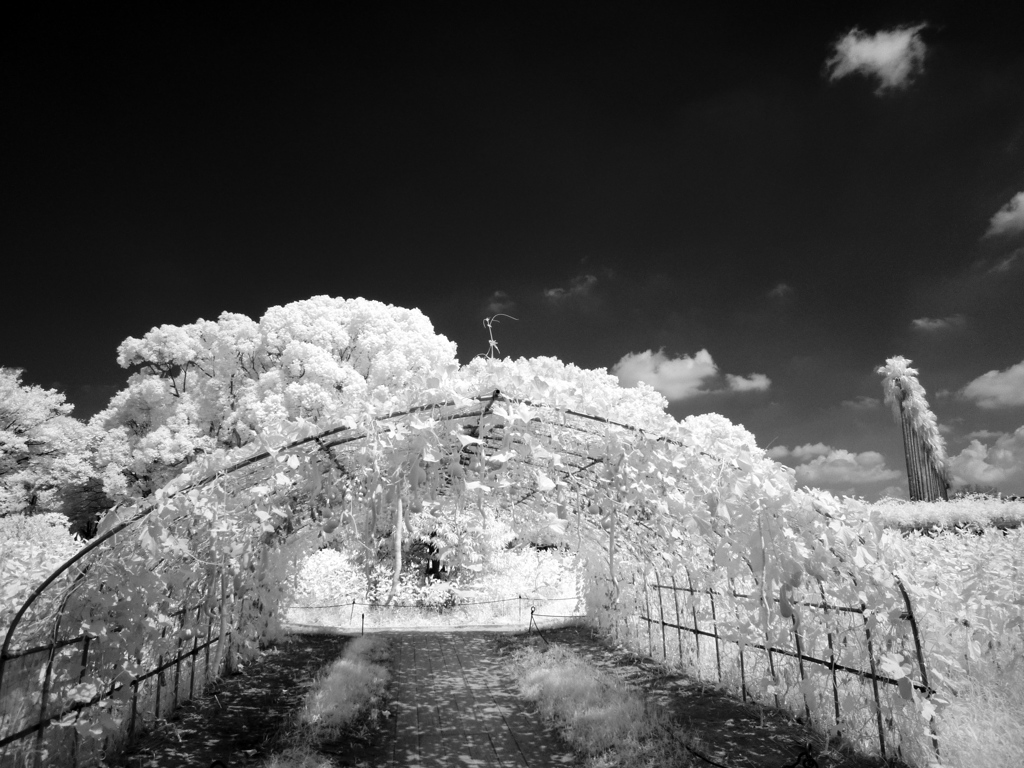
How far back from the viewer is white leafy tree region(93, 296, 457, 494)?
17.6 metres

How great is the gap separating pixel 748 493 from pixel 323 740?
4.32 metres

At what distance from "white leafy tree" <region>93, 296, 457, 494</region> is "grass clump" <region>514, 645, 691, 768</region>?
11.3 m

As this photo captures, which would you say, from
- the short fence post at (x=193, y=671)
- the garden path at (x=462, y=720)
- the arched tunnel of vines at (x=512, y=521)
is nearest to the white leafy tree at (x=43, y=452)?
the short fence post at (x=193, y=671)

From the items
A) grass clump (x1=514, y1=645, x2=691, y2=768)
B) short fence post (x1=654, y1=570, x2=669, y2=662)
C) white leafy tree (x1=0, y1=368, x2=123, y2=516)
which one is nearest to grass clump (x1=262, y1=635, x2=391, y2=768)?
grass clump (x1=514, y1=645, x2=691, y2=768)

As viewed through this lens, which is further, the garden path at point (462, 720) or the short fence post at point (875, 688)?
the garden path at point (462, 720)

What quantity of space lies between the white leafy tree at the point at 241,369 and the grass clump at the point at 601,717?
445 inches

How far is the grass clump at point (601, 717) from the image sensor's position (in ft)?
15.9

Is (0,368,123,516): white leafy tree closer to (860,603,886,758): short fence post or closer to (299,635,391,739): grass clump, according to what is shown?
(299,635,391,739): grass clump

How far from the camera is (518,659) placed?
372 inches

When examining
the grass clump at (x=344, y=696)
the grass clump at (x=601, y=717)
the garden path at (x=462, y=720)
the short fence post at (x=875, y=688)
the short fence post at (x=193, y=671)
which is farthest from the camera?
the short fence post at (x=193, y=671)

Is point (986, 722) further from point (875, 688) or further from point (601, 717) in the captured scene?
point (601, 717)

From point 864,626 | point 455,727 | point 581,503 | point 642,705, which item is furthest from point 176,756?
point 864,626

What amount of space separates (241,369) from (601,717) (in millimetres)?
16909

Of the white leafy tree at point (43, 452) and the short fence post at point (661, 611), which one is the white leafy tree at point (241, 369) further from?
the short fence post at point (661, 611)
